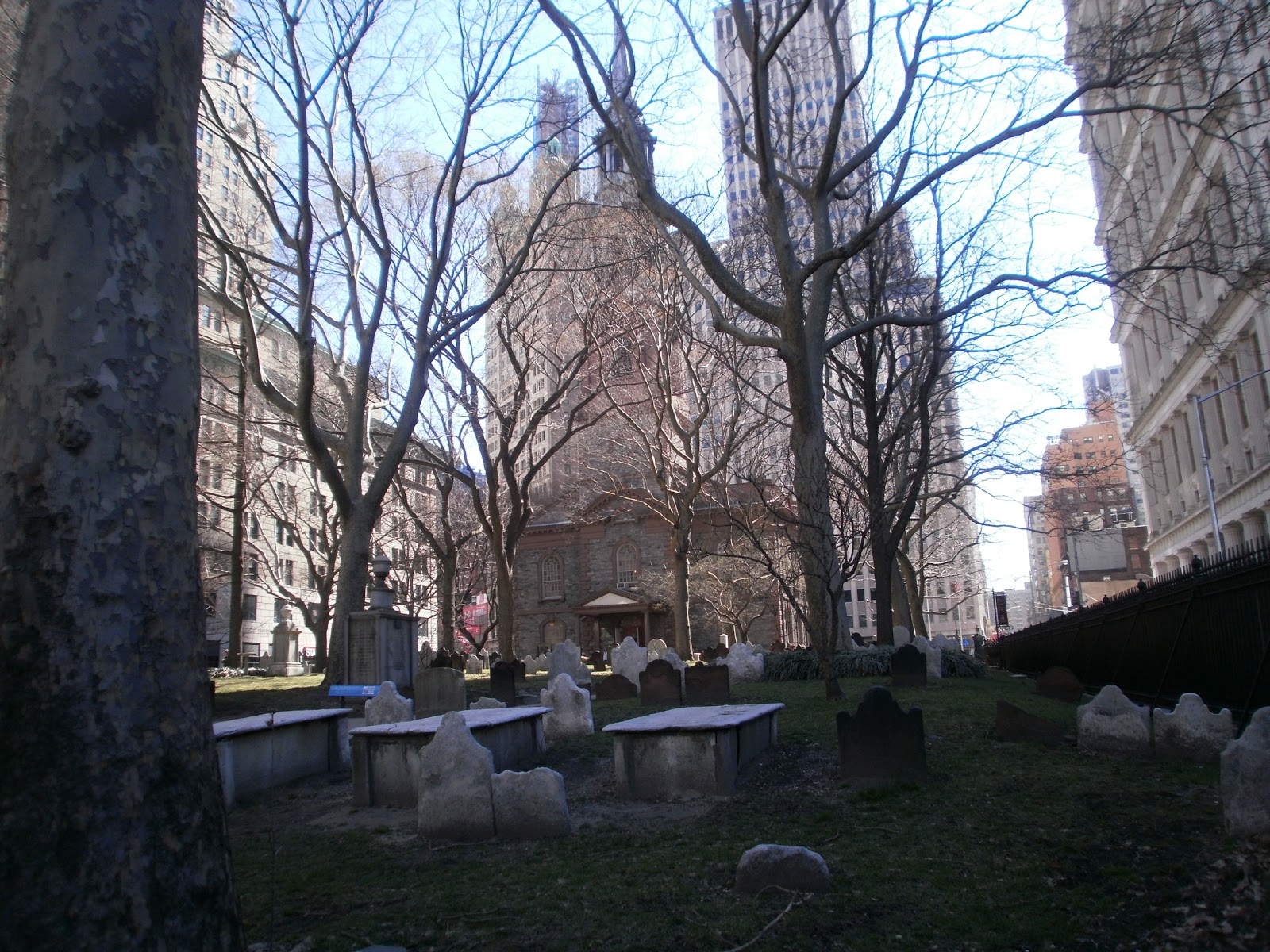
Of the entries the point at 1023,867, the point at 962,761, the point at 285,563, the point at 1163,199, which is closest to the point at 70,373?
the point at 1023,867

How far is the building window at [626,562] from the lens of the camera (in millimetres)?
55469

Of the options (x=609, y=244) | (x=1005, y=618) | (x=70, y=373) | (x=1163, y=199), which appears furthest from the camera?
(x=1005, y=618)

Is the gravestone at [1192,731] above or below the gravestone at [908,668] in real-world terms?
below

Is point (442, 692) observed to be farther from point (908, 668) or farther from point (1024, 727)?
point (1024, 727)

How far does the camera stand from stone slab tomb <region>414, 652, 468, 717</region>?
12.4 m

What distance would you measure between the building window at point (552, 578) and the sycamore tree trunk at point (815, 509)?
141 feet

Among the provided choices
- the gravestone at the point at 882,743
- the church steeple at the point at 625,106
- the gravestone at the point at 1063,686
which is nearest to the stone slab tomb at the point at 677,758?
the gravestone at the point at 882,743

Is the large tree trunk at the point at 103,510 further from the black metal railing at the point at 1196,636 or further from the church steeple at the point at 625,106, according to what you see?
the church steeple at the point at 625,106

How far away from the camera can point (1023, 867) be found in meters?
4.75

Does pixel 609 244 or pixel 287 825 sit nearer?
pixel 287 825

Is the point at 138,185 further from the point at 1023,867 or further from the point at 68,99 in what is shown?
the point at 1023,867

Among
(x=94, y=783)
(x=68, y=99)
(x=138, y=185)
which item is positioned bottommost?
(x=94, y=783)

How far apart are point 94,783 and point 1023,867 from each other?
170 inches

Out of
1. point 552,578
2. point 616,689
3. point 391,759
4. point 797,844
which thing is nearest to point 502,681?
point 616,689
